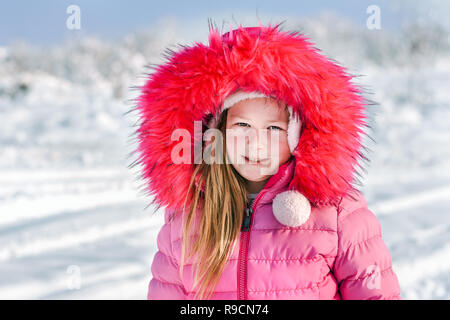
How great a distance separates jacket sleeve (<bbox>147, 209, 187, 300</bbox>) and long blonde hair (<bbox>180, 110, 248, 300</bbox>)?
0.06 metres

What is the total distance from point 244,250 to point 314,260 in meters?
0.20

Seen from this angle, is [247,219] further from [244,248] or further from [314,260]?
[314,260]

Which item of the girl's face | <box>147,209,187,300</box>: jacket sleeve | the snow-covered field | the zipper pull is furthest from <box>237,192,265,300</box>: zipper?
the snow-covered field

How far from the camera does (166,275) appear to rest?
129 cm

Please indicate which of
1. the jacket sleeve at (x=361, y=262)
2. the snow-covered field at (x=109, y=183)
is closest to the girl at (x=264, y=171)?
the jacket sleeve at (x=361, y=262)

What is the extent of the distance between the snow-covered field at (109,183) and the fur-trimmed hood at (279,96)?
15 cm

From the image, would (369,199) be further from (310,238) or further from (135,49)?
(135,49)

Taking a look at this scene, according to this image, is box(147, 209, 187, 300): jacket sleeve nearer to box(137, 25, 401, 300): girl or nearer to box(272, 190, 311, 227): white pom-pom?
box(137, 25, 401, 300): girl

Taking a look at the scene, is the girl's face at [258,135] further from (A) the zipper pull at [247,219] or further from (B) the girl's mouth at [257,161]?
(A) the zipper pull at [247,219]

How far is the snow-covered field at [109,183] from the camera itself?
243 cm

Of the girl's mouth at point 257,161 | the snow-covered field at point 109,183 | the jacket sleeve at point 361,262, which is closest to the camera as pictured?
the jacket sleeve at point 361,262

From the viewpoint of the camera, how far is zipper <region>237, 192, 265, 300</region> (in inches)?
44.9

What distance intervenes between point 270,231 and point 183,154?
361 millimetres

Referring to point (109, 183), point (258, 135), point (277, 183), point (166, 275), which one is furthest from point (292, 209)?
point (109, 183)
